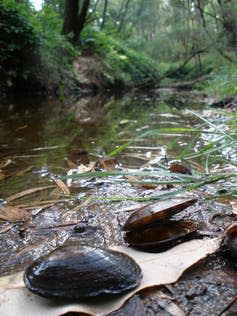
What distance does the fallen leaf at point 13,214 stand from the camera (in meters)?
1.35

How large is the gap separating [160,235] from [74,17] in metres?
12.5

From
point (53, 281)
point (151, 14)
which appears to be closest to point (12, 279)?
point (53, 281)

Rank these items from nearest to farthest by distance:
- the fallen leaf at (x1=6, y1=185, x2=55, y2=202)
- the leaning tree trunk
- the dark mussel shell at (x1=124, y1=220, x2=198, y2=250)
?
the dark mussel shell at (x1=124, y1=220, x2=198, y2=250) → the fallen leaf at (x1=6, y1=185, x2=55, y2=202) → the leaning tree trunk

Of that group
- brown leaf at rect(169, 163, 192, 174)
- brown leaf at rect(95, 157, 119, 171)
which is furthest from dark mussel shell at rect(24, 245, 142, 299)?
brown leaf at rect(95, 157, 119, 171)

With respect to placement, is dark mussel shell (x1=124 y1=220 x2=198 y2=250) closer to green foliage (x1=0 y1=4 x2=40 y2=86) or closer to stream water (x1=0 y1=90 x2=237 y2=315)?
stream water (x1=0 y1=90 x2=237 y2=315)

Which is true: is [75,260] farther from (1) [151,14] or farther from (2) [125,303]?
(1) [151,14]

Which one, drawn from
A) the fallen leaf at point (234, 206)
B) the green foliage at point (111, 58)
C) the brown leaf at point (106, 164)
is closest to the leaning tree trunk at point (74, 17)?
the green foliage at point (111, 58)

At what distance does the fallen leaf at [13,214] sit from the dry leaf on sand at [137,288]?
1.62ft

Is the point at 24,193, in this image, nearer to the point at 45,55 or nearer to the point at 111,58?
the point at 45,55

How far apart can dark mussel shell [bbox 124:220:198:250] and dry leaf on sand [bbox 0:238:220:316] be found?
4 cm

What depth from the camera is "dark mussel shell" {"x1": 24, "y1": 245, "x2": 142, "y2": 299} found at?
2.53 feet

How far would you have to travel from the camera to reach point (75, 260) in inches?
32.2

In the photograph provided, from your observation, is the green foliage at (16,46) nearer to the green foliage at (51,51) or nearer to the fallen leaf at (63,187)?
the green foliage at (51,51)

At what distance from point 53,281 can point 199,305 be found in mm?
341
